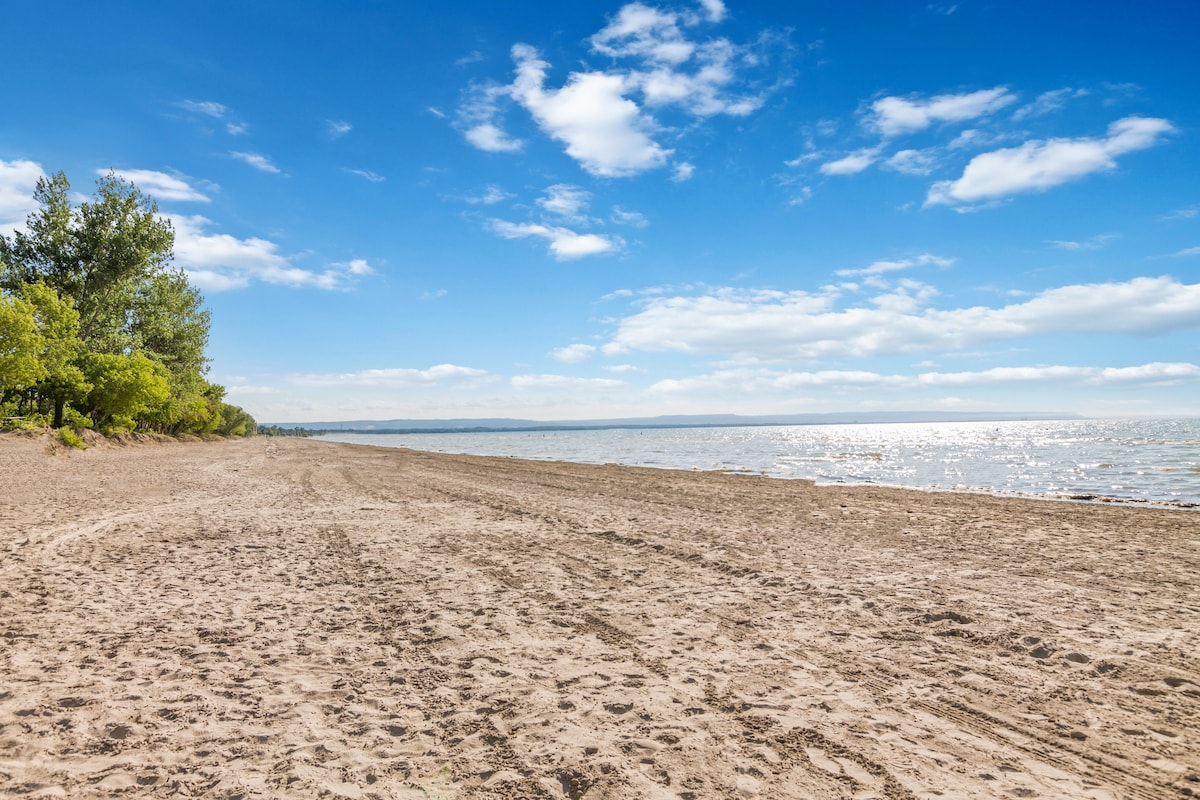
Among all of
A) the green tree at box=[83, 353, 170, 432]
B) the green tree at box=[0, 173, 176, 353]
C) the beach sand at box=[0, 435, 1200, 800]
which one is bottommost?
the beach sand at box=[0, 435, 1200, 800]

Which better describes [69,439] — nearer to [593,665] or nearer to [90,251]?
[90,251]

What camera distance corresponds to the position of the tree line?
3356 cm

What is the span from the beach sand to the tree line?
31159mm

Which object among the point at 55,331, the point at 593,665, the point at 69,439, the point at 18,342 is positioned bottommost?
the point at 593,665

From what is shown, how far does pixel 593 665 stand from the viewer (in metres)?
5.40

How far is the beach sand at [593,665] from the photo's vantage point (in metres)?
3.75

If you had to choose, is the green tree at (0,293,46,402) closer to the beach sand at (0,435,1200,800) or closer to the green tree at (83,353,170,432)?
the green tree at (83,353,170,432)

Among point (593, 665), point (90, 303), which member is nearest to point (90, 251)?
point (90, 303)

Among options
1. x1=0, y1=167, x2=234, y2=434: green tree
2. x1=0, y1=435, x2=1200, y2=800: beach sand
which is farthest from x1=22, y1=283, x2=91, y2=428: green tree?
x1=0, y1=435, x2=1200, y2=800: beach sand

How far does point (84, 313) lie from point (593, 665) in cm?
4889

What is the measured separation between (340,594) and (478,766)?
15.2ft

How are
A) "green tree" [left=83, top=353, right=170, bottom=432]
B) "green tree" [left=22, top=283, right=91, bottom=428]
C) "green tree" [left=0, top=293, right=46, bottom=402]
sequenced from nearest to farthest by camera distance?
"green tree" [left=0, top=293, right=46, bottom=402] < "green tree" [left=22, top=283, right=91, bottom=428] < "green tree" [left=83, top=353, right=170, bottom=432]

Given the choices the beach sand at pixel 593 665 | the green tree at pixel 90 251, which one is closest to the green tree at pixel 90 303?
the green tree at pixel 90 251

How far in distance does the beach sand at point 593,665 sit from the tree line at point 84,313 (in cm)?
3116
